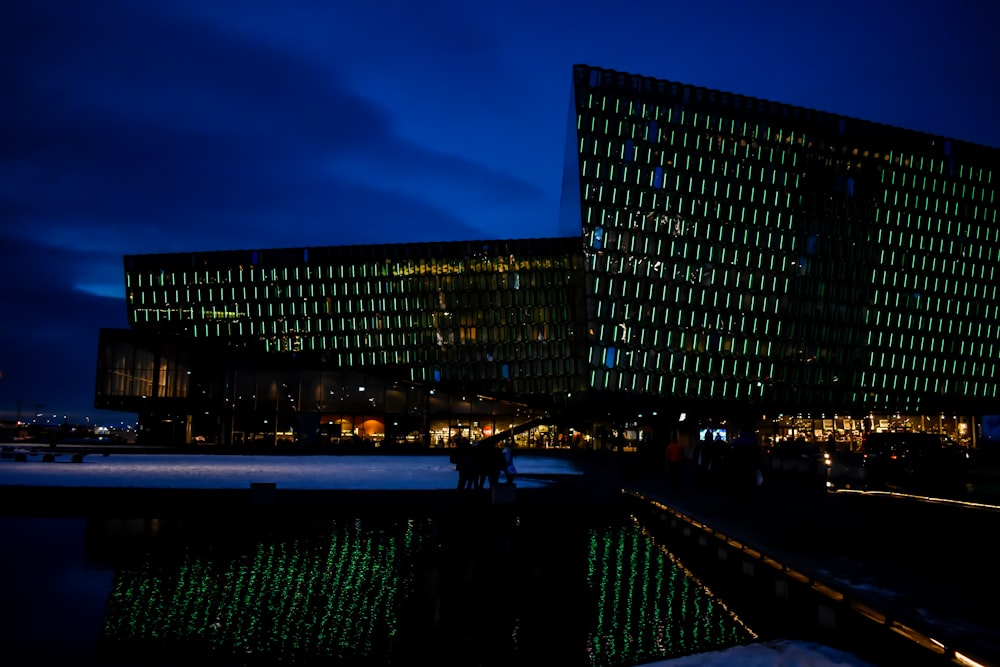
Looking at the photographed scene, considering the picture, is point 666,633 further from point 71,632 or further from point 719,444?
point 719,444

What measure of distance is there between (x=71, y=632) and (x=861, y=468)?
27.8 m

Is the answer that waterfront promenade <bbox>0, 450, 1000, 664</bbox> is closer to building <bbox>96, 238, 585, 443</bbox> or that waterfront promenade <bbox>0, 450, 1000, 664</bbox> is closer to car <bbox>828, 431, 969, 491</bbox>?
car <bbox>828, 431, 969, 491</bbox>

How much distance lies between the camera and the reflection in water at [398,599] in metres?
7.68

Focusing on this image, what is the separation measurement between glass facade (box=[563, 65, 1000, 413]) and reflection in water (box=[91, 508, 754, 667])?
6002cm

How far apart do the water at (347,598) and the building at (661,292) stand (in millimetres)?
59946

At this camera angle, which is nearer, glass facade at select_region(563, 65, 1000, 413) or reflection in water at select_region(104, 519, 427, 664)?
reflection in water at select_region(104, 519, 427, 664)

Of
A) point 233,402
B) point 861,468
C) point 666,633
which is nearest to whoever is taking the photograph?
point 666,633

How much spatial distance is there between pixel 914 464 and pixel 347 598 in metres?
22.4

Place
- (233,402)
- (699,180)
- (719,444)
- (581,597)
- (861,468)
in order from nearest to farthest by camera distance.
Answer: (581,597), (719,444), (861,468), (699,180), (233,402)

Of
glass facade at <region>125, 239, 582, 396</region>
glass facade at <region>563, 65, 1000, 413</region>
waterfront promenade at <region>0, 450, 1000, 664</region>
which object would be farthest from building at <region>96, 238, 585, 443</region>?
waterfront promenade at <region>0, 450, 1000, 664</region>

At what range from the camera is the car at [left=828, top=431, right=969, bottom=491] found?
26.8 meters

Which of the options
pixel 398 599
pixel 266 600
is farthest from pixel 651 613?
pixel 266 600

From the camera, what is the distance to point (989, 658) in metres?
6.25

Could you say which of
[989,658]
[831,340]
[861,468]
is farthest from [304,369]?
[989,658]
